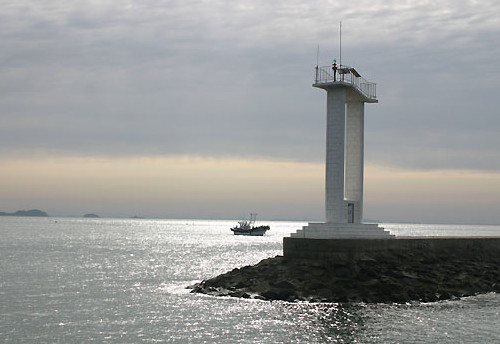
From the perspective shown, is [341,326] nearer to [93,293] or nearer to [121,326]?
[121,326]

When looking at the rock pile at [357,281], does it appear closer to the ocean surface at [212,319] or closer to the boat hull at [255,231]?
the ocean surface at [212,319]

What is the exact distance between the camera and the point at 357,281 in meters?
36.8

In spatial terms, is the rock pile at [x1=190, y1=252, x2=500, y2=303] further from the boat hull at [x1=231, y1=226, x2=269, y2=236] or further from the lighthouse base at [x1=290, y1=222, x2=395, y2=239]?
the boat hull at [x1=231, y1=226, x2=269, y2=236]

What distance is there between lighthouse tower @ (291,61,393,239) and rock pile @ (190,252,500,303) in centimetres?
235

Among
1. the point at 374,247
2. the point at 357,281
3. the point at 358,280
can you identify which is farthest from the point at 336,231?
the point at 357,281

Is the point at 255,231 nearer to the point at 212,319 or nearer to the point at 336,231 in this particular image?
the point at 336,231

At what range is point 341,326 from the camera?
2997cm

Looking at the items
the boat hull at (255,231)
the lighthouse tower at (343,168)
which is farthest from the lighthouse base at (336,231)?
the boat hull at (255,231)

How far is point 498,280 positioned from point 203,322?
21749 mm

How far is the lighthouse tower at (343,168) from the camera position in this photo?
4084cm

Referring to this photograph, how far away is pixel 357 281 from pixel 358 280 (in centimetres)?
15

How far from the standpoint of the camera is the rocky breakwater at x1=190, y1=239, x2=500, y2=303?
35.9m

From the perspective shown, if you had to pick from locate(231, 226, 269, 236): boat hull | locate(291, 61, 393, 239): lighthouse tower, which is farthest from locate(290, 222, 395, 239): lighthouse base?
locate(231, 226, 269, 236): boat hull

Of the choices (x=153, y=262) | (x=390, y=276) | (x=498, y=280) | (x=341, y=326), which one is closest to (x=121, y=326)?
(x=341, y=326)
